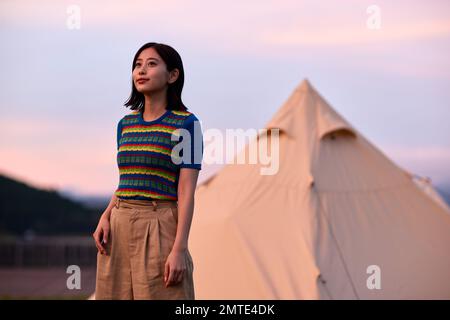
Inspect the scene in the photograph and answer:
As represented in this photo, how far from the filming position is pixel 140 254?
9.64ft

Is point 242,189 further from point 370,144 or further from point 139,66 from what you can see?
point 139,66

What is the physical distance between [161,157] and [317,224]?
197 inches

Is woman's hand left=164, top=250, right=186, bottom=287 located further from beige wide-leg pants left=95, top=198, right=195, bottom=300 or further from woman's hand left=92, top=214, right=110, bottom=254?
woman's hand left=92, top=214, right=110, bottom=254

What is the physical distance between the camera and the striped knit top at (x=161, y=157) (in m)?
2.96

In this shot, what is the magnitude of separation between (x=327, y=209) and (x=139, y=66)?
5098 mm

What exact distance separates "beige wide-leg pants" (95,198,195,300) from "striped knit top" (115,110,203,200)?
0.15 feet

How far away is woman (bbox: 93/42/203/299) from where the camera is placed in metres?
2.92

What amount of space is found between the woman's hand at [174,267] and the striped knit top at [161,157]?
0.78 ft

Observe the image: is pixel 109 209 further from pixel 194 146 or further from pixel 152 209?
pixel 194 146

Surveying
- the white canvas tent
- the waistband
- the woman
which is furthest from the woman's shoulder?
the white canvas tent

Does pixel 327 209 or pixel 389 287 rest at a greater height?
pixel 327 209

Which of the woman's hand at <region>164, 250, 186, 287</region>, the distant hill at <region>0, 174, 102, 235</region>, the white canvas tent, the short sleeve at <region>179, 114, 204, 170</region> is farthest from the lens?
the distant hill at <region>0, 174, 102, 235</region>

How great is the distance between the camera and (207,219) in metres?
8.09

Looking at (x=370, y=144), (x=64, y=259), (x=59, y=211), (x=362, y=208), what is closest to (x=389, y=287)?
(x=362, y=208)
